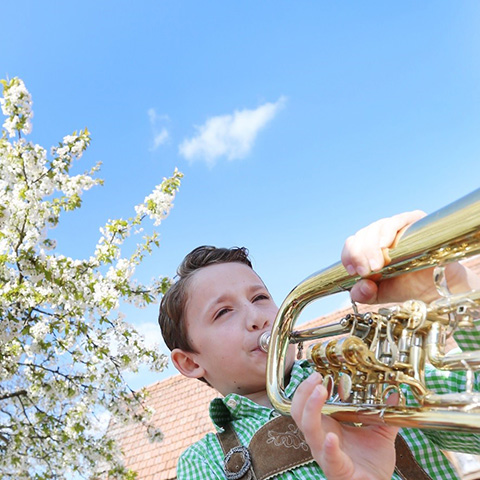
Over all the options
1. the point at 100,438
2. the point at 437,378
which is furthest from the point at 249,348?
the point at 100,438

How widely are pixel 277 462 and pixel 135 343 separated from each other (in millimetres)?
4067

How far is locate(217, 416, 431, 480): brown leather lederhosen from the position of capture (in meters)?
1.31

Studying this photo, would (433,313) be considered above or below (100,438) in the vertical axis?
below

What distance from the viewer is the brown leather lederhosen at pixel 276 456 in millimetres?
1312

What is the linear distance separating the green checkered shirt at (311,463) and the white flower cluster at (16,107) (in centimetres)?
391

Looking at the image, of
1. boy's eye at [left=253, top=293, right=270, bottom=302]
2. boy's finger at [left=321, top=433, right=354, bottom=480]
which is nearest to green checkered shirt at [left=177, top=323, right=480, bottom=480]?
boy's eye at [left=253, top=293, right=270, bottom=302]

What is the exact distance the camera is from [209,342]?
1.60m

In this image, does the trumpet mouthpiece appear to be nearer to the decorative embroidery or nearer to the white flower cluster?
the decorative embroidery

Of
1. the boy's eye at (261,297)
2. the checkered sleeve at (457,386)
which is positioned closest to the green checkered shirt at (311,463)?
the checkered sleeve at (457,386)

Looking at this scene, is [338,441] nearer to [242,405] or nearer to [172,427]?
[242,405]

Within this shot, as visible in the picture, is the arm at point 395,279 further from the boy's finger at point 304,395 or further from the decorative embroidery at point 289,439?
the decorative embroidery at point 289,439

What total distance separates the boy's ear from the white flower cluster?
3603 mm

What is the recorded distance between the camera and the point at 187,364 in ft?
5.70

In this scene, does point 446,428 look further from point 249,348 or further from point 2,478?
point 2,478
